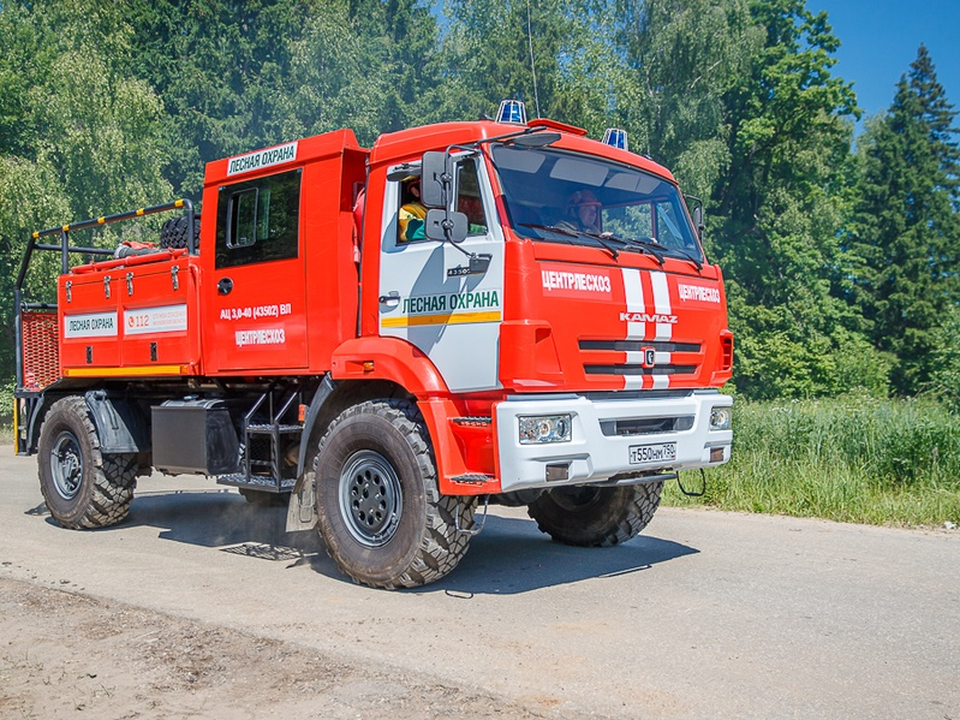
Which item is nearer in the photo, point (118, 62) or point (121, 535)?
point (121, 535)

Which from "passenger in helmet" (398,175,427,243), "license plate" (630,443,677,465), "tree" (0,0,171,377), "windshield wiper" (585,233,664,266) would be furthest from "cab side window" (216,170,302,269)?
"tree" (0,0,171,377)

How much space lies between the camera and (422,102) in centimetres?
4566

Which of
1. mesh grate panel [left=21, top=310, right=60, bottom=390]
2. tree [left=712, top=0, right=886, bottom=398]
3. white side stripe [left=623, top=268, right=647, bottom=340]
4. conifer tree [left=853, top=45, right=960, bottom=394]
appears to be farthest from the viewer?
conifer tree [left=853, top=45, right=960, bottom=394]

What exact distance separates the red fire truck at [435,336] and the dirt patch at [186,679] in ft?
4.99

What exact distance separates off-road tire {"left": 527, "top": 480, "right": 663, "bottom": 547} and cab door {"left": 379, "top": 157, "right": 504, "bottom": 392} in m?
1.98

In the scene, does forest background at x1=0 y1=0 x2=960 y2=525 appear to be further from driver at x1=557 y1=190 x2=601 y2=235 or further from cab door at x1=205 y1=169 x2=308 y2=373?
driver at x1=557 y1=190 x2=601 y2=235

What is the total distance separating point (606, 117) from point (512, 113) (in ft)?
101

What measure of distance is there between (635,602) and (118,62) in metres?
33.2

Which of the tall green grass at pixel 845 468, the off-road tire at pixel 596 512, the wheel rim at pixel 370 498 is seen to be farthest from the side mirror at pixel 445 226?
the tall green grass at pixel 845 468

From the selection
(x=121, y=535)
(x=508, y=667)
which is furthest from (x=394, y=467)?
(x=121, y=535)

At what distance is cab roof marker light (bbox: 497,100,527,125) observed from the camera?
23.9 ft

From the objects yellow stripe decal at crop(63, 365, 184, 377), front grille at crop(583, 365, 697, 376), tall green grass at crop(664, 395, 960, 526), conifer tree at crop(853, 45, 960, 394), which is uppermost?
conifer tree at crop(853, 45, 960, 394)

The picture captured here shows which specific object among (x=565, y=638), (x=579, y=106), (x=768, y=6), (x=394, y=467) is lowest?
(x=565, y=638)

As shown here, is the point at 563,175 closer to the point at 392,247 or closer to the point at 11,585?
the point at 392,247
